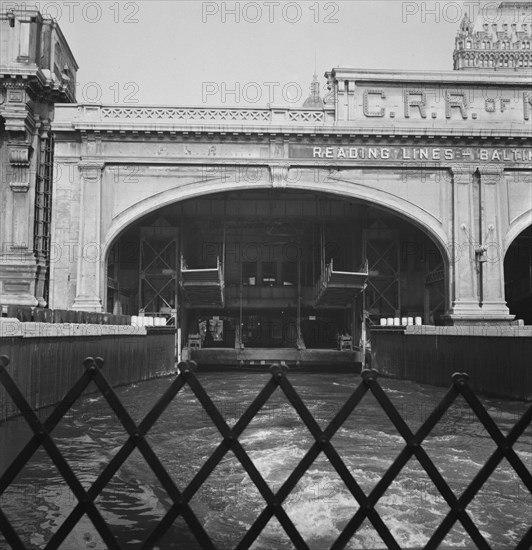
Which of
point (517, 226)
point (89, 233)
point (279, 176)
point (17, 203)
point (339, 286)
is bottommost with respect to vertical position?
point (339, 286)

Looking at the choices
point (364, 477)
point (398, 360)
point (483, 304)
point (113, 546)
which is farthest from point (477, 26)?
point (113, 546)

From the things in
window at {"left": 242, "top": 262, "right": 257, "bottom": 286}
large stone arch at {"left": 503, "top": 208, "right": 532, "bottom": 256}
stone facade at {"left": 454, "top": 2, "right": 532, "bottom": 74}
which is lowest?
window at {"left": 242, "top": 262, "right": 257, "bottom": 286}

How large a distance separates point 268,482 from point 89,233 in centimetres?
2543

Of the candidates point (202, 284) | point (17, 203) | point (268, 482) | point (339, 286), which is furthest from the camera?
point (202, 284)

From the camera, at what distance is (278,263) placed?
42.2 metres

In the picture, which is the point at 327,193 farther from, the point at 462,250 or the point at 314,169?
the point at 462,250

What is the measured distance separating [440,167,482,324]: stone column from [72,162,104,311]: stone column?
18.5 m

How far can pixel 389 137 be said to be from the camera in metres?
33.2

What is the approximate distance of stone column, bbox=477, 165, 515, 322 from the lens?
3238 centimetres

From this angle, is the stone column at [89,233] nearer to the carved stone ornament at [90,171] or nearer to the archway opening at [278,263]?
the carved stone ornament at [90,171]

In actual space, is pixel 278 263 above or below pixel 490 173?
below

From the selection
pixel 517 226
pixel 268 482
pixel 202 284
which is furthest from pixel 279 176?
pixel 268 482

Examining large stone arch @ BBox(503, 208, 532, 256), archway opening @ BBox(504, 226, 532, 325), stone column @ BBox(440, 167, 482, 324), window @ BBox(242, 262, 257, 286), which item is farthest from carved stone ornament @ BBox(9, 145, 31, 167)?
archway opening @ BBox(504, 226, 532, 325)

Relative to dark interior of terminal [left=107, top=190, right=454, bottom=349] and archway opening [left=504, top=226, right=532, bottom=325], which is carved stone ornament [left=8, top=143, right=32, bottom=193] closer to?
dark interior of terminal [left=107, top=190, right=454, bottom=349]
